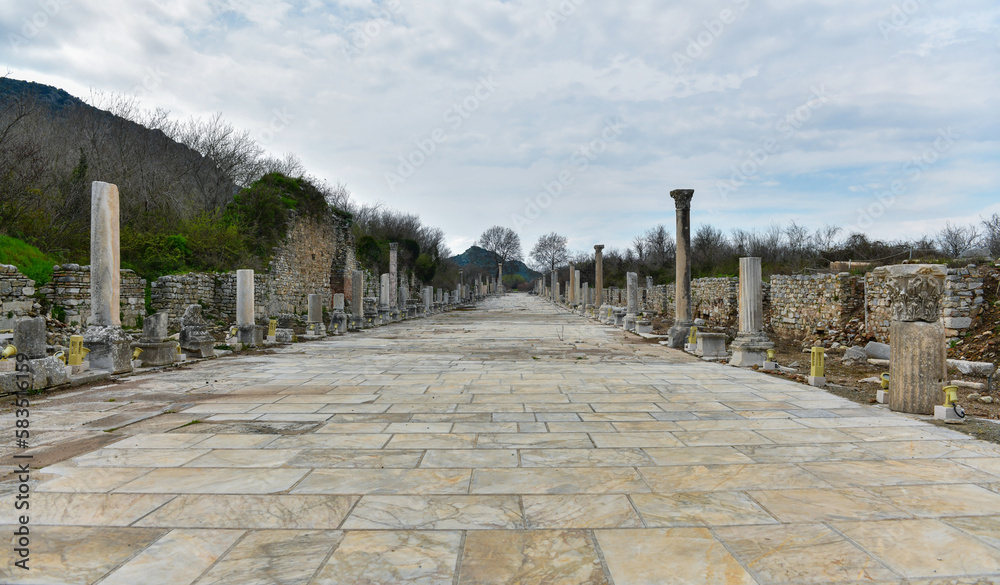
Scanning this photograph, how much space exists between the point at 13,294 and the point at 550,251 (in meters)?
83.7

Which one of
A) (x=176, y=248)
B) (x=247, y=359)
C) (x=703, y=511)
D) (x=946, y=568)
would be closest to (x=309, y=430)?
(x=703, y=511)

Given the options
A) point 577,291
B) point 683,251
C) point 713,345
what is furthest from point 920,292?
point 577,291

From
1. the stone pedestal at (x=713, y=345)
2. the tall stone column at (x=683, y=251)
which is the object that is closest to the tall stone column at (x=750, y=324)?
the stone pedestal at (x=713, y=345)

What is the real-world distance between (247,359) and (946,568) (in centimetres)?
1113

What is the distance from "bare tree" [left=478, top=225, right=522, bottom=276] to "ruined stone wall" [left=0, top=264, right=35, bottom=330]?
89.6 metres

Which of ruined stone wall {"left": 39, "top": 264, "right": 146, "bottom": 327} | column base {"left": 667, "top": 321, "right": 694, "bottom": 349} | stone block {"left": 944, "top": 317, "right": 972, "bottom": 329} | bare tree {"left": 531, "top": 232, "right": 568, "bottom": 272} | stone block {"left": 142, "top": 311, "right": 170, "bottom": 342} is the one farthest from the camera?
bare tree {"left": 531, "top": 232, "right": 568, "bottom": 272}

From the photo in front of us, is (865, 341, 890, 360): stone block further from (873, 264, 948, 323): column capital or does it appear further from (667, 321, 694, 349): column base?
(873, 264, 948, 323): column capital

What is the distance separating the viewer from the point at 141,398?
6617 mm

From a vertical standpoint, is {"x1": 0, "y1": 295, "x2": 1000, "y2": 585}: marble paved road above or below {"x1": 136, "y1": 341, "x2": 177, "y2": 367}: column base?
below

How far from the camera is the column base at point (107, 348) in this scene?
8031 millimetres

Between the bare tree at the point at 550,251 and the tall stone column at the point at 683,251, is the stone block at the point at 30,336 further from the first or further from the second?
the bare tree at the point at 550,251

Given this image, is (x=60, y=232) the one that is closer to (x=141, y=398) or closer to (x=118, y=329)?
(x=118, y=329)

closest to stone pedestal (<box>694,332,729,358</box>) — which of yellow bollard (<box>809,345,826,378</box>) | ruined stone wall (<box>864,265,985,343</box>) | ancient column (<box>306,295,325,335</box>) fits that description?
ruined stone wall (<box>864,265,985,343</box>)

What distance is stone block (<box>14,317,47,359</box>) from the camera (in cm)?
663
